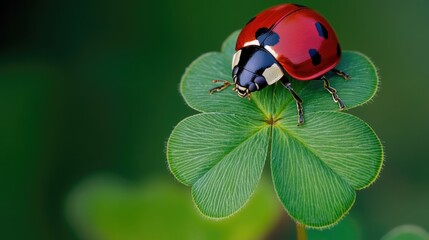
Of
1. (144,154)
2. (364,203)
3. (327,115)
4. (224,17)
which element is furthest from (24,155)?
(327,115)

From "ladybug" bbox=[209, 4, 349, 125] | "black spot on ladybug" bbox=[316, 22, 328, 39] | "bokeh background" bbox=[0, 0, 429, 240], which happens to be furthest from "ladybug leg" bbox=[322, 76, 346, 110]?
"bokeh background" bbox=[0, 0, 429, 240]

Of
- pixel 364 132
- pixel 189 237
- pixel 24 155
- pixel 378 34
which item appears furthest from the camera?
pixel 378 34

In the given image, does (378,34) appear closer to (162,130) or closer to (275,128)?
(162,130)

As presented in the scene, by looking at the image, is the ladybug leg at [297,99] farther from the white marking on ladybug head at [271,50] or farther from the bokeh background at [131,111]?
the bokeh background at [131,111]

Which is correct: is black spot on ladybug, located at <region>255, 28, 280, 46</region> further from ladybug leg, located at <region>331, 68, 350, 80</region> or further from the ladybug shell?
ladybug leg, located at <region>331, 68, 350, 80</region>

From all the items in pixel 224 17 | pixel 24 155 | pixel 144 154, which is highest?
pixel 224 17

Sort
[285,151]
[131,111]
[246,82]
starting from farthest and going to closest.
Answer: [131,111], [246,82], [285,151]

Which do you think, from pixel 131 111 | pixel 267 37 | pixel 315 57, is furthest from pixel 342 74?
pixel 131 111

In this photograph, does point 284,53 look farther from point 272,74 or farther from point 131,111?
point 131,111
